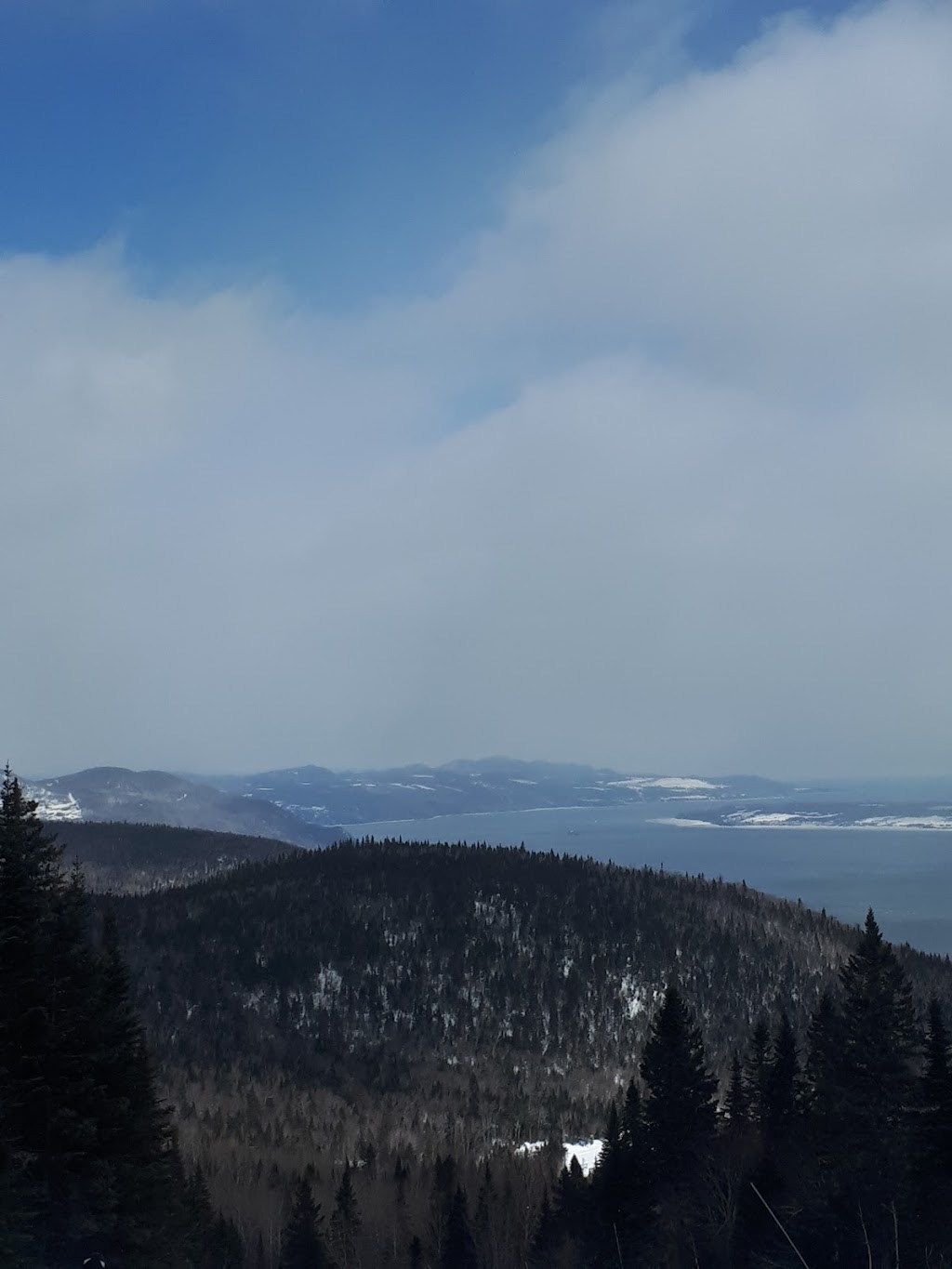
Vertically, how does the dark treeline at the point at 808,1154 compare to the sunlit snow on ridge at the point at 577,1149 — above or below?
above

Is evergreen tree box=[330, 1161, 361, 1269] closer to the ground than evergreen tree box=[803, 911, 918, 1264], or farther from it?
closer to the ground

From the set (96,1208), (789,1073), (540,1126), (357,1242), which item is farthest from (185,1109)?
(96,1208)

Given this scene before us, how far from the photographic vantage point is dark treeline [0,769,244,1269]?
23594 millimetres

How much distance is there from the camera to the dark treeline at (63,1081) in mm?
23594

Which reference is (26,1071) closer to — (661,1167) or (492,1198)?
(661,1167)

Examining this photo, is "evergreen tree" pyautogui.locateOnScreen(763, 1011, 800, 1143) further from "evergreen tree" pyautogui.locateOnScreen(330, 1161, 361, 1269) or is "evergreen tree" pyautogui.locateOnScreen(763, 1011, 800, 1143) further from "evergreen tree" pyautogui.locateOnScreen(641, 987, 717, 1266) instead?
"evergreen tree" pyautogui.locateOnScreen(330, 1161, 361, 1269)

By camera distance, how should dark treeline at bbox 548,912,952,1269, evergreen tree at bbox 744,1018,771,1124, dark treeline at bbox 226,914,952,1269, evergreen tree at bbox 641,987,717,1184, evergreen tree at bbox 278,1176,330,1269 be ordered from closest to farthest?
dark treeline at bbox 548,912,952,1269
dark treeline at bbox 226,914,952,1269
evergreen tree at bbox 641,987,717,1184
evergreen tree at bbox 278,1176,330,1269
evergreen tree at bbox 744,1018,771,1124

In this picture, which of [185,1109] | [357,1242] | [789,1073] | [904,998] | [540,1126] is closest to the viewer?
[904,998]

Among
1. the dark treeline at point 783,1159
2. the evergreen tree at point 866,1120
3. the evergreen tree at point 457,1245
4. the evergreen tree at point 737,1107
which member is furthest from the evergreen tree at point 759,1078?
the evergreen tree at point 457,1245

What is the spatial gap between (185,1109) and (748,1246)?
476 ft

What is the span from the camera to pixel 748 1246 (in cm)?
4750

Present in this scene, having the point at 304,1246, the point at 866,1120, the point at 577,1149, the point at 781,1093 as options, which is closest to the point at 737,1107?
the point at 781,1093

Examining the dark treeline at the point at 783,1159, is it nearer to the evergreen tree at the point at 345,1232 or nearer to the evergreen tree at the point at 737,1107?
the evergreen tree at the point at 737,1107

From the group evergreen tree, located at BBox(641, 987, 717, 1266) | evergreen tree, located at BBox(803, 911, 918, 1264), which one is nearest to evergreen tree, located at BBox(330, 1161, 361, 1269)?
evergreen tree, located at BBox(641, 987, 717, 1266)
